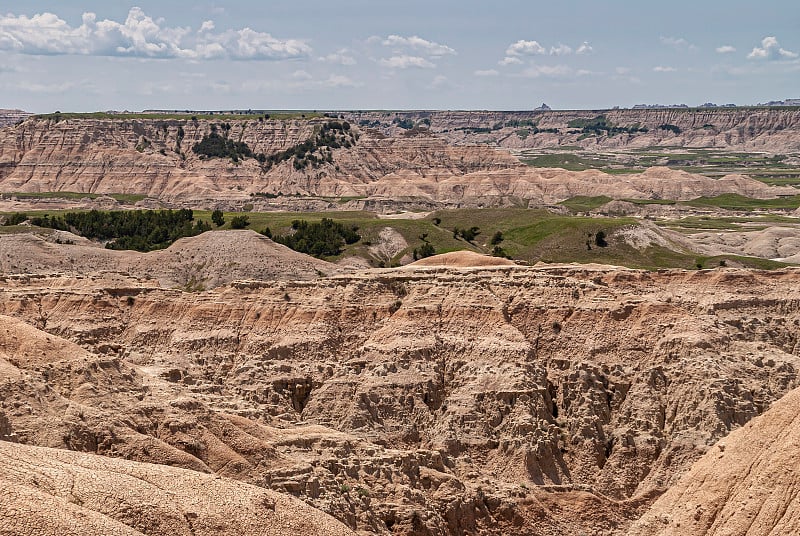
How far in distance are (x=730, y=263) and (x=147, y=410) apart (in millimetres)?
83650

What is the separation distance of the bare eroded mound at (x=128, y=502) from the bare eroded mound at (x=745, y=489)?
443 inches

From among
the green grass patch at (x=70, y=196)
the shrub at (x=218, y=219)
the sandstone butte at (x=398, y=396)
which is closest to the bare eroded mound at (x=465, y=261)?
the sandstone butte at (x=398, y=396)

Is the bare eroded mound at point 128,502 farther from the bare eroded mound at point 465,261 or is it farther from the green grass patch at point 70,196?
the green grass patch at point 70,196

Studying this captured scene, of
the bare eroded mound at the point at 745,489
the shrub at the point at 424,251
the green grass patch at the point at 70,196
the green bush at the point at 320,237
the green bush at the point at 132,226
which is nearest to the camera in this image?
the bare eroded mound at the point at 745,489

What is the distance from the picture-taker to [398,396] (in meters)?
55.2

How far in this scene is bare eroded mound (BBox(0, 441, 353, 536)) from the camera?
29.8 metres

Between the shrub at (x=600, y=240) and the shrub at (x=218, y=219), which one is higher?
the shrub at (x=600, y=240)

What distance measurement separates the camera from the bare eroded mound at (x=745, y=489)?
36.5m

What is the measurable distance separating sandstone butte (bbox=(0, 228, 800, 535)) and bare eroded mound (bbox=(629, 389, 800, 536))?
141 millimetres

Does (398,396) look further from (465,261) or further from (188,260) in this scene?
(188,260)

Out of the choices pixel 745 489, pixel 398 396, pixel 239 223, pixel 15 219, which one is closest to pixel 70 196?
pixel 15 219

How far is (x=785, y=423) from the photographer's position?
129ft

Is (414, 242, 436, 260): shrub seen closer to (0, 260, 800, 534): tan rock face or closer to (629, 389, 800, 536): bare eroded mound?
(0, 260, 800, 534): tan rock face

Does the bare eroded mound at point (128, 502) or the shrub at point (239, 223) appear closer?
the bare eroded mound at point (128, 502)
